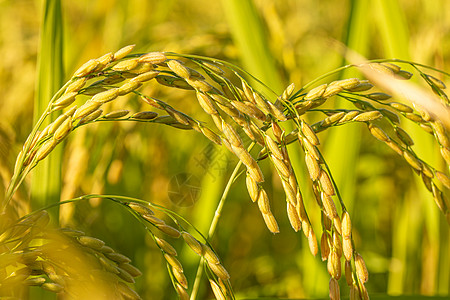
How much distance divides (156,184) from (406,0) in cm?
356

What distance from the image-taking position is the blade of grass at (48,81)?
0.88 metres

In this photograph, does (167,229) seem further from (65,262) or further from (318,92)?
(318,92)

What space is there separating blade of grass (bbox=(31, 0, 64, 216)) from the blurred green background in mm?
23

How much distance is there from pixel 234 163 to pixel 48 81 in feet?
2.08

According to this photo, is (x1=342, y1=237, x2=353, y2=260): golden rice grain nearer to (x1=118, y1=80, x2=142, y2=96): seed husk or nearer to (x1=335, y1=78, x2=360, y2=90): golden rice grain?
(x1=335, y1=78, x2=360, y2=90): golden rice grain

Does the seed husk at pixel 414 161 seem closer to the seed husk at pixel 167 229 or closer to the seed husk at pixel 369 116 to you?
the seed husk at pixel 369 116

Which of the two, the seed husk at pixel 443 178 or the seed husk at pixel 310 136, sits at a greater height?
the seed husk at pixel 310 136

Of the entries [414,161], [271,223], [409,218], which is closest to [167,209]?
[271,223]

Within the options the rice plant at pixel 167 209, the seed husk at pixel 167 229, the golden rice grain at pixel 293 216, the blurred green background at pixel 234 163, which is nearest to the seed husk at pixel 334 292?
the rice plant at pixel 167 209

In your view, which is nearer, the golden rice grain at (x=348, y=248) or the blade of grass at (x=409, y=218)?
the golden rice grain at (x=348, y=248)

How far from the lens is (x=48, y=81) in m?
0.95

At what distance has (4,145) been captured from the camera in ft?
3.41

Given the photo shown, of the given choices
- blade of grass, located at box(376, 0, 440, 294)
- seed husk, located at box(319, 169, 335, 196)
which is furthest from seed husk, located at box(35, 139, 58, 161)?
blade of grass, located at box(376, 0, 440, 294)

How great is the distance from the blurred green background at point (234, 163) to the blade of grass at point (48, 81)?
0.02 meters
